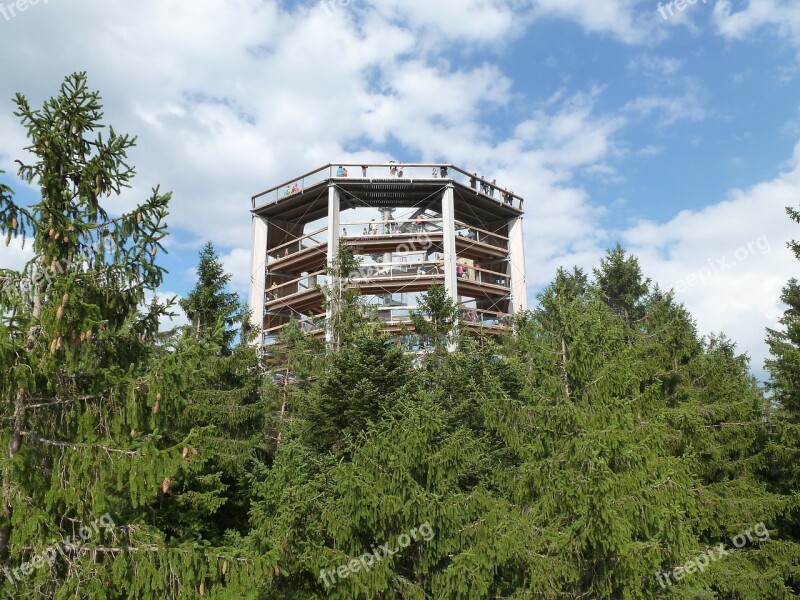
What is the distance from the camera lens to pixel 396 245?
4362 centimetres

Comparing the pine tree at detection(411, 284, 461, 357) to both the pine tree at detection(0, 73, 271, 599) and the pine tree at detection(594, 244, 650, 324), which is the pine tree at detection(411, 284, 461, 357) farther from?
the pine tree at detection(0, 73, 271, 599)

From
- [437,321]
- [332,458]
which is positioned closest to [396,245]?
[437,321]

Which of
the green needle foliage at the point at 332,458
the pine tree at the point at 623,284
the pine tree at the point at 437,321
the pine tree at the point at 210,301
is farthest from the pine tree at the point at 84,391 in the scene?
the pine tree at the point at 623,284

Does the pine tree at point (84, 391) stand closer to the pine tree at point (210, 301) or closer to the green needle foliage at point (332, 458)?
the green needle foliage at point (332, 458)

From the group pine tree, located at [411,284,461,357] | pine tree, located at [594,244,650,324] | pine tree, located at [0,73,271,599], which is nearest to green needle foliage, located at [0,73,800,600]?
pine tree, located at [0,73,271,599]

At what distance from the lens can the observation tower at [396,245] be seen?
135 feet

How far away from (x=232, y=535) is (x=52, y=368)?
8400 mm

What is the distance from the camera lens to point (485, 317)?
45750 mm

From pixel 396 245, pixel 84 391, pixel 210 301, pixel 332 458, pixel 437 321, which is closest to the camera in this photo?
pixel 84 391

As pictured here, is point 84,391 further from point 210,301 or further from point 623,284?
point 623,284

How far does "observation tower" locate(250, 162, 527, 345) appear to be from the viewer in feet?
135

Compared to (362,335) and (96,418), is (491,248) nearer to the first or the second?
(362,335)

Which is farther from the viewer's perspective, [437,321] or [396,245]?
[396,245]

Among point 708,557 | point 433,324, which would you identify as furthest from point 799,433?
point 433,324
